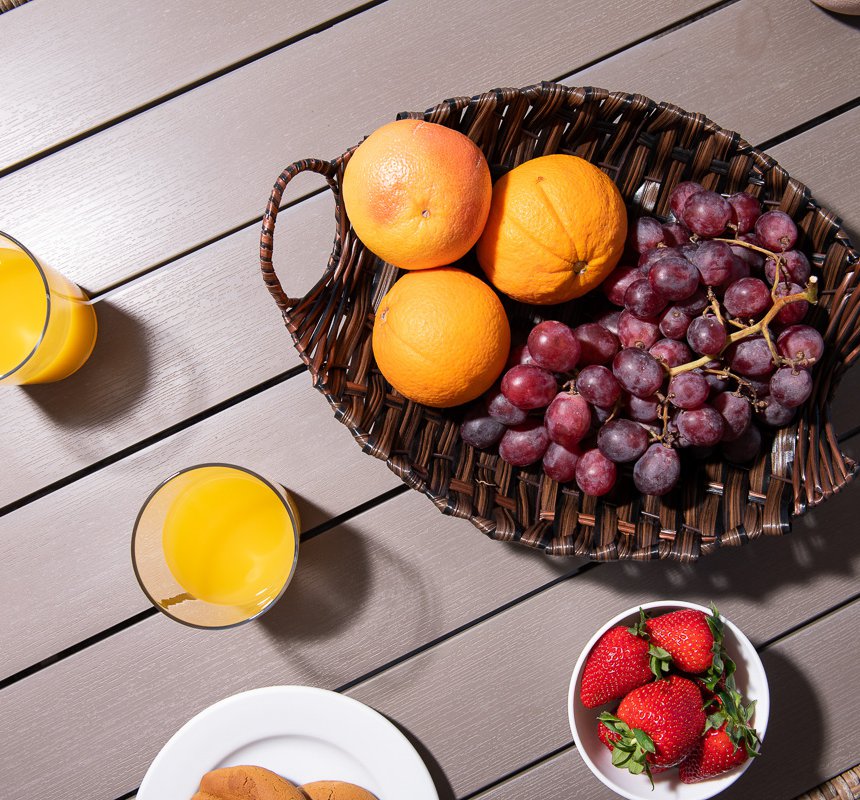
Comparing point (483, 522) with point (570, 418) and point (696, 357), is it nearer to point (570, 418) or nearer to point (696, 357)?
point (570, 418)

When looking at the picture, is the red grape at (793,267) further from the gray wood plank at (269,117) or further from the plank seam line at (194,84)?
the plank seam line at (194,84)

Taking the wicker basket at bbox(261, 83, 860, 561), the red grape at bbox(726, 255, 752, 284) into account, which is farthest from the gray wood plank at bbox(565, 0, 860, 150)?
the red grape at bbox(726, 255, 752, 284)

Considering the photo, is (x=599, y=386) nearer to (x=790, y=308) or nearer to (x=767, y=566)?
(x=790, y=308)

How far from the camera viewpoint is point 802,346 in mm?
708

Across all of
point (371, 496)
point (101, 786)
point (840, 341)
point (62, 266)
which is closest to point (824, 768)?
point (840, 341)

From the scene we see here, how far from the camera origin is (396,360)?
72 cm

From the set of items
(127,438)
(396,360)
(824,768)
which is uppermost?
(396,360)

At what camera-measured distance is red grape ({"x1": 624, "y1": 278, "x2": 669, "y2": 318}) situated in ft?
2.35

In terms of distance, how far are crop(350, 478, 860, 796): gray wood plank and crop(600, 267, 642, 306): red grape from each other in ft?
1.21

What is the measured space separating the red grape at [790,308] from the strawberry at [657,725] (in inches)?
16.4

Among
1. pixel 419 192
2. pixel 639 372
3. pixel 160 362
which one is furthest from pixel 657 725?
pixel 160 362

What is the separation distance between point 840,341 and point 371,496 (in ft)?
1.86

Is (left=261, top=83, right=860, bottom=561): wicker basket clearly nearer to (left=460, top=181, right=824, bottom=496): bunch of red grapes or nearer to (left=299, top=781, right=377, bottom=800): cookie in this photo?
(left=460, top=181, right=824, bottom=496): bunch of red grapes

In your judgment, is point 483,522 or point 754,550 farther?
point 754,550
